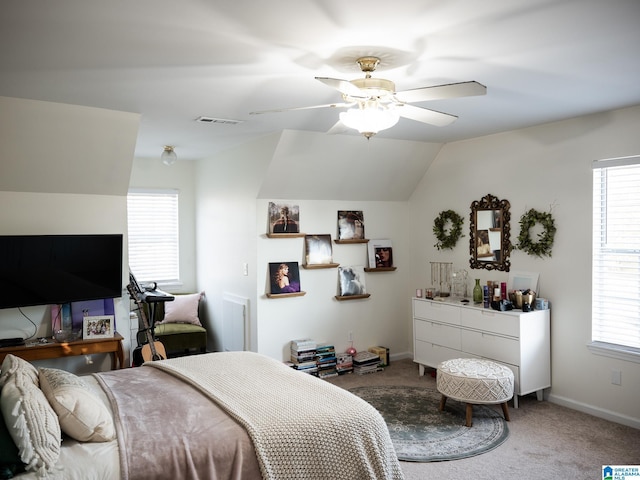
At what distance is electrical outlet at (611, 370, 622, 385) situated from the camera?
13.4 feet

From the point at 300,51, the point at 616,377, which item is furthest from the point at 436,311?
the point at 300,51

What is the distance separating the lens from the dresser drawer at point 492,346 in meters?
4.39

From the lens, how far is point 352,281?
5.75 metres

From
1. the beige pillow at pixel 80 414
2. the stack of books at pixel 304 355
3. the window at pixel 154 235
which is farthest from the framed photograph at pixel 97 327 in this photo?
the window at pixel 154 235

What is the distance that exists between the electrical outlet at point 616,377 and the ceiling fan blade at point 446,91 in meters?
2.84

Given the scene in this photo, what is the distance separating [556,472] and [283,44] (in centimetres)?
304

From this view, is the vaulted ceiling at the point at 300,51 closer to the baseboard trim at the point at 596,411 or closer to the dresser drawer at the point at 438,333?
the dresser drawer at the point at 438,333

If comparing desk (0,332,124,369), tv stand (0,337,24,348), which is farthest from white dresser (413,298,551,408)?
tv stand (0,337,24,348)

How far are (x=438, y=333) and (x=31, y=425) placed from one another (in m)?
3.88

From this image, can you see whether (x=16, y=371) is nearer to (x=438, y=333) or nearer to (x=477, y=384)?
(x=477, y=384)

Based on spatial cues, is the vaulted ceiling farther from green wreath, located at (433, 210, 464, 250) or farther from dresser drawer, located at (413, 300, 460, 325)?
dresser drawer, located at (413, 300, 460, 325)

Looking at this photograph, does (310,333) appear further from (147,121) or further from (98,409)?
(98,409)

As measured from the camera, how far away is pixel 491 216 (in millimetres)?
5105

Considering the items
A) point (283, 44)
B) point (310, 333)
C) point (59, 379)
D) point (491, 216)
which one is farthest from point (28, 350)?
point (491, 216)
